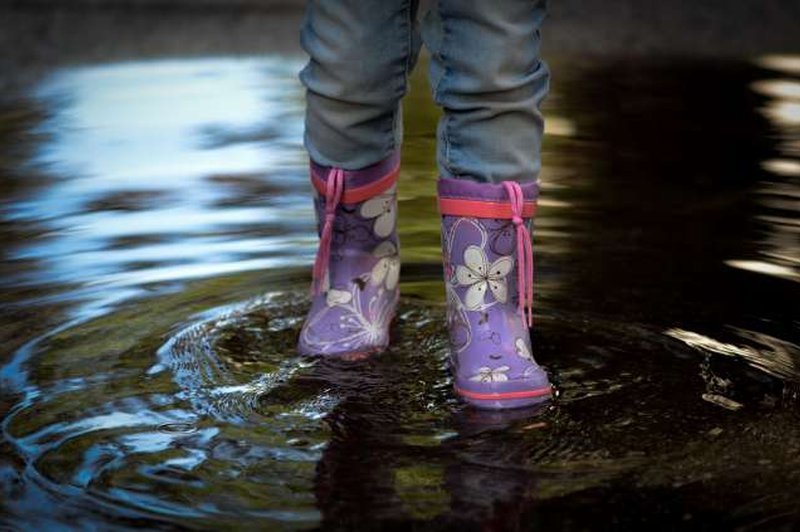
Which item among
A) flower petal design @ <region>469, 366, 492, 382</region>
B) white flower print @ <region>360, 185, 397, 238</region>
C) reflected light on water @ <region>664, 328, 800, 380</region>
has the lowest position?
reflected light on water @ <region>664, 328, 800, 380</region>

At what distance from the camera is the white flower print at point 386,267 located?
204 cm

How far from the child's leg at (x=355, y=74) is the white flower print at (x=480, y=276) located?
9.1 inches

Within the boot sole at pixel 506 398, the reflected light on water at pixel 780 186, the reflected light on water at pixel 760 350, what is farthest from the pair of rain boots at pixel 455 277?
the reflected light on water at pixel 780 186

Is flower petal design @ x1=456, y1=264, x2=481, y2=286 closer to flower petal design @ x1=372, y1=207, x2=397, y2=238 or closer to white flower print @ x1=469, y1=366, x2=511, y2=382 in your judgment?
white flower print @ x1=469, y1=366, x2=511, y2=382

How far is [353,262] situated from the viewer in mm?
2035

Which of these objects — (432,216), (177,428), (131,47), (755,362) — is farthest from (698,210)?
(131,47)

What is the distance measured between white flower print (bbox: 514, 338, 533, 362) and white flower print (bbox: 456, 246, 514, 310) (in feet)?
0.17

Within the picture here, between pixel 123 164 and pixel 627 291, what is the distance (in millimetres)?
1271

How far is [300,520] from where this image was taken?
1.42 m

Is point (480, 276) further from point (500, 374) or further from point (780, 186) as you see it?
point (780, 186)

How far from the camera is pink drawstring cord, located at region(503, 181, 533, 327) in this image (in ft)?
5.95

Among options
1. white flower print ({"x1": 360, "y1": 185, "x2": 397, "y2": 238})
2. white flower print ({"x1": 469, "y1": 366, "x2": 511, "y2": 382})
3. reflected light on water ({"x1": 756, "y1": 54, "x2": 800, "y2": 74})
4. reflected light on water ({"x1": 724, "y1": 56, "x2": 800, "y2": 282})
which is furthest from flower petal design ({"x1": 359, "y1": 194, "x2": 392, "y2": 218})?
reflected light on water ({"x1": 756, "y1": 54, "x2": 800, "y2": 74})

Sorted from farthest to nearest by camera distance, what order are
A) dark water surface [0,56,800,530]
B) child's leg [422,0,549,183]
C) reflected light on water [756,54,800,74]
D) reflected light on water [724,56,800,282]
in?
1. reflected light on water [756,54,800,74]
2. reflected light on water [724,56,800,282]
3. child's leg [422,0,549,183]
4. dark water surface [0,56,800,530]

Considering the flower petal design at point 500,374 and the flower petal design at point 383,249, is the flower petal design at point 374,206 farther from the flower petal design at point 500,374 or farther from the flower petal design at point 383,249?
the flower petal design at point 500,374
